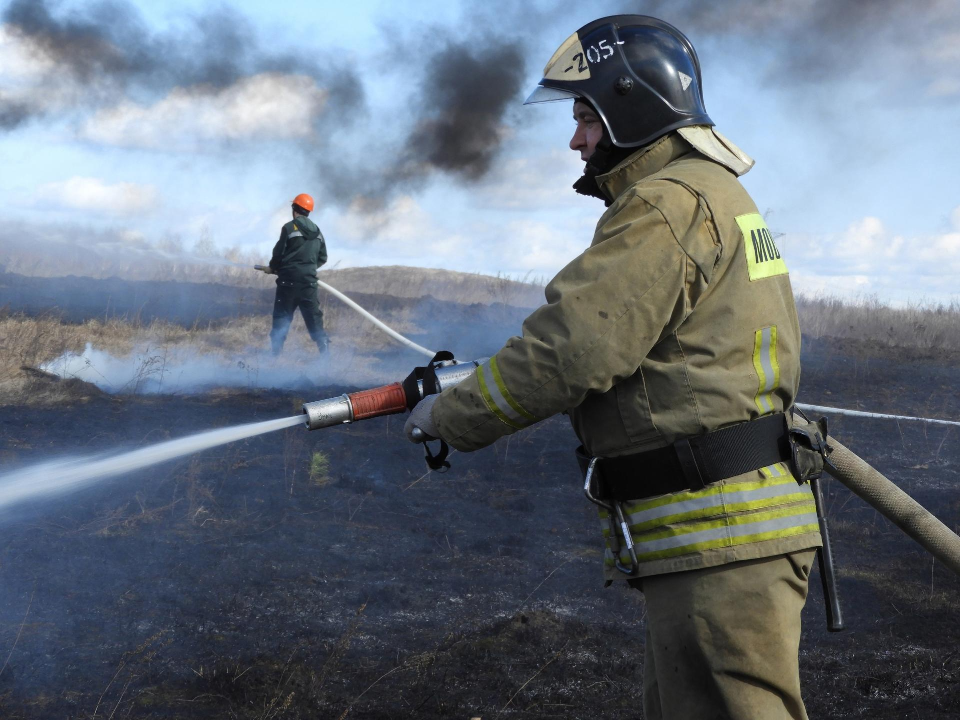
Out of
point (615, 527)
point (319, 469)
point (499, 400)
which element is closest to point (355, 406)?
point (499, 400)

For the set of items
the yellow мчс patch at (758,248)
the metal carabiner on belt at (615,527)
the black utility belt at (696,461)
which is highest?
the yellow мчс patch at (758,248)

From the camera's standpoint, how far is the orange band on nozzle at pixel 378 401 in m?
2.33

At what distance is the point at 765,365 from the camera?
1.93m

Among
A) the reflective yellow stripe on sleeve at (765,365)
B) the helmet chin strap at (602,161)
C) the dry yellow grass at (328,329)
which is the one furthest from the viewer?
the dry yellow grass at (328,329)

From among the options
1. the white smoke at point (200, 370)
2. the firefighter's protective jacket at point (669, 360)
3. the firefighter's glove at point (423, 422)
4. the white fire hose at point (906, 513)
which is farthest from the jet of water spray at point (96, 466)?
the white smoke at point (200, 370)

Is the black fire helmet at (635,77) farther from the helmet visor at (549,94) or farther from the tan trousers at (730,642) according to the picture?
the tan trousers at (730,642)

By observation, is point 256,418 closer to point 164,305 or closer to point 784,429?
point 784,429

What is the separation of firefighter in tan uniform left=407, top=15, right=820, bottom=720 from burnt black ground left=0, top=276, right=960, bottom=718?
1.51 m

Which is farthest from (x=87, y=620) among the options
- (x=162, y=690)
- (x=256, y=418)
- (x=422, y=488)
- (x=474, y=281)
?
(x=474, y=281)

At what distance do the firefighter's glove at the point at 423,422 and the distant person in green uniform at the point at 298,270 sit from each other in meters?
8.22

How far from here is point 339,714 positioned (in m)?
3.09

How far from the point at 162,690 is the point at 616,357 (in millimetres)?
2352

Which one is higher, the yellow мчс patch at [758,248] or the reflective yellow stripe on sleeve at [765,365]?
the yellow мчс patch at [758,248]

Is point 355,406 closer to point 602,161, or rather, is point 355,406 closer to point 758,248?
point 602,161
